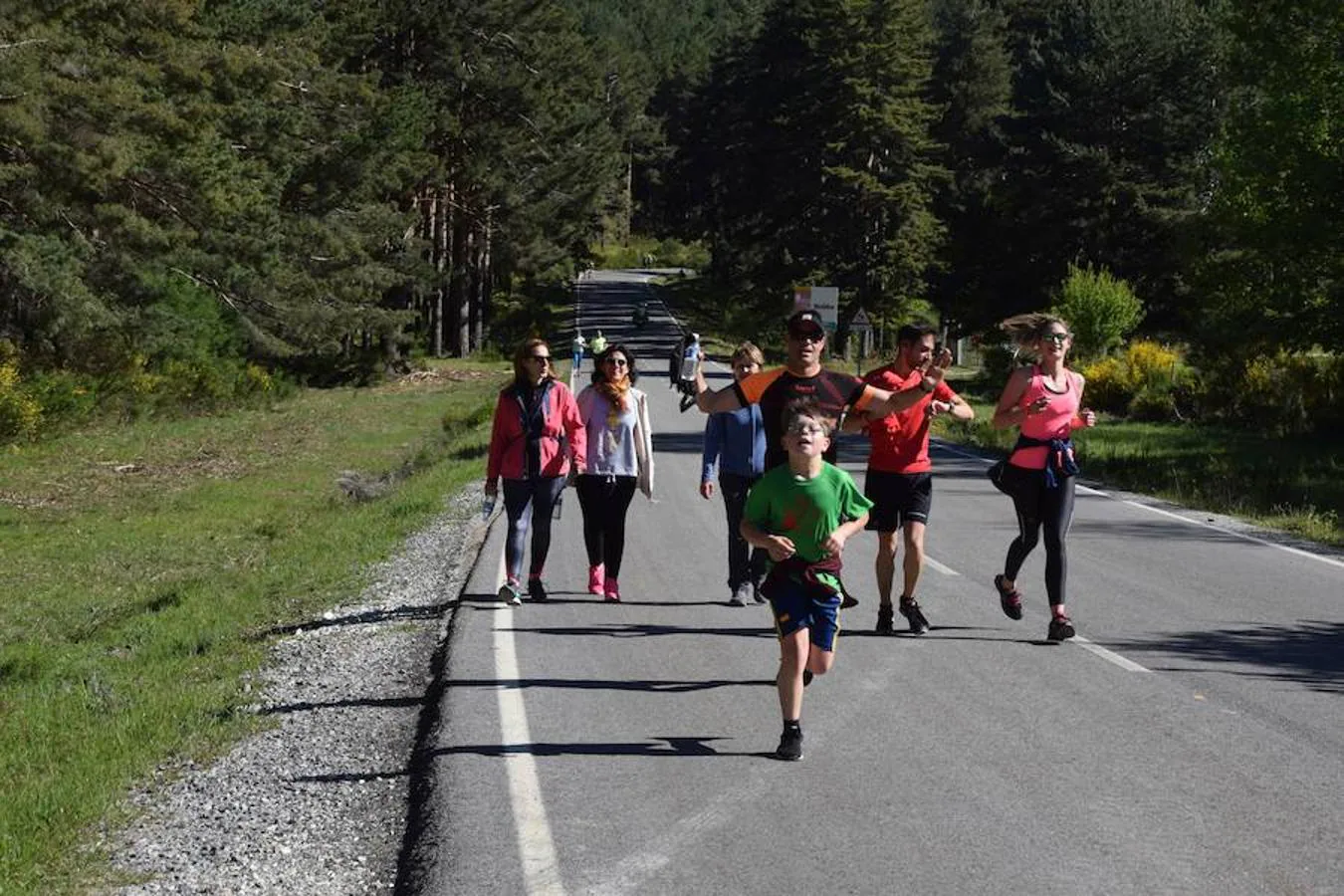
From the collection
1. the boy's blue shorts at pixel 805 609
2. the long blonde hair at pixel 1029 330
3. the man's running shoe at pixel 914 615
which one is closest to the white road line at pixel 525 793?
the boy's blue shorts at pixel 805 609

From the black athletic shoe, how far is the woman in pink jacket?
474 cm

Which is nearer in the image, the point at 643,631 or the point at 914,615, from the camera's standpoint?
the point at 914,615

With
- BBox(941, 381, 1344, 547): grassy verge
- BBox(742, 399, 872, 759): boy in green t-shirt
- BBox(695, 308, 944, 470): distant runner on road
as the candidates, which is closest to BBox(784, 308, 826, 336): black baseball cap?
BBox(695, 308, 944, 470): distant runner on road

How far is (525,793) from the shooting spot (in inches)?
276

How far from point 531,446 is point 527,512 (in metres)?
0.52

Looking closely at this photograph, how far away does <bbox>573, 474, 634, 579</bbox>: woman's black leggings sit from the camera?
12.4m

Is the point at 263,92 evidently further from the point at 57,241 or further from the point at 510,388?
the point at 510,388

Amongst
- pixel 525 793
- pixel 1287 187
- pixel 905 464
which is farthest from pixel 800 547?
pixel 1287 187

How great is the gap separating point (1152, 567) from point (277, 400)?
131 feet

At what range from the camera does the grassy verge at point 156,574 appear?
8461 millimetres

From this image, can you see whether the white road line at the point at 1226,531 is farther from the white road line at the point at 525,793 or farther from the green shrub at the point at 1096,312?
the green shrub at the point at 1096,312

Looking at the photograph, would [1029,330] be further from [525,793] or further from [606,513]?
[525,793]

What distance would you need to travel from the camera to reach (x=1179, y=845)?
6273 millimetres

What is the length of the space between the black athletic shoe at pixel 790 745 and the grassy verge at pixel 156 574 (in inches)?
118
